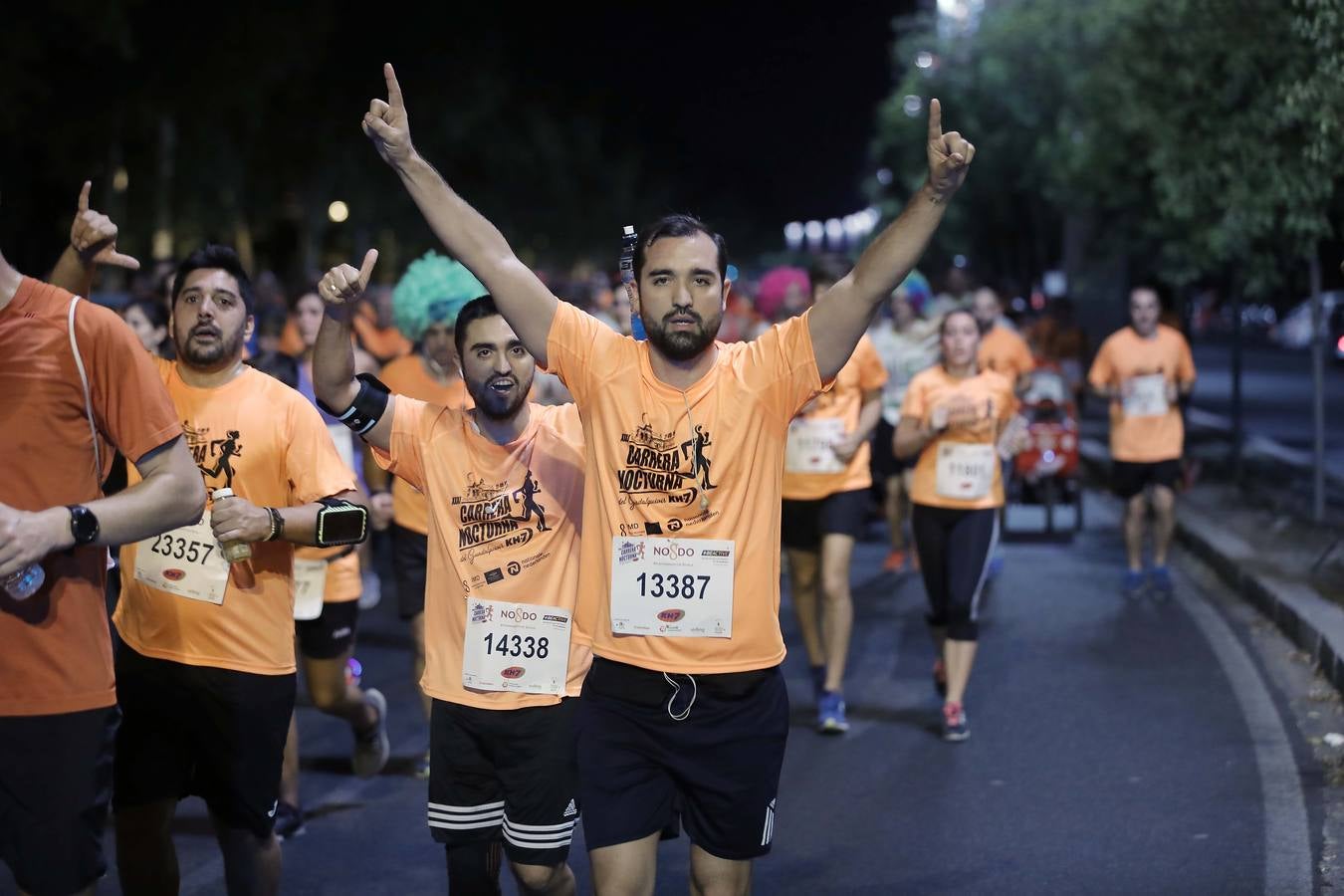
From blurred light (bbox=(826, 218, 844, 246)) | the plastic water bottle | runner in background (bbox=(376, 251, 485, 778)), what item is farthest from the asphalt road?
blurred light (bbox=(826, 218, 844, 246))

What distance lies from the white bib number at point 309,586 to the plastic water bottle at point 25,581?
3470mm

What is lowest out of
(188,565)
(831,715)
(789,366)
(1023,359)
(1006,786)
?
(1006,786)

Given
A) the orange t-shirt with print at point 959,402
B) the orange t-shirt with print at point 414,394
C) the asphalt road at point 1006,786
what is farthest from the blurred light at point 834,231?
the orange t-shirt with print at point 414,394

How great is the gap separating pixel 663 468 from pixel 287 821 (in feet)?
10.4

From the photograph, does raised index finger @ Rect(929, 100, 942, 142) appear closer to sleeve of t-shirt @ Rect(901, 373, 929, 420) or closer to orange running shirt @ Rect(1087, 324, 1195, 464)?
sleeve of t-shirt @ Rect(901, 373, 929, 420)

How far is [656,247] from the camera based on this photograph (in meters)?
4.42

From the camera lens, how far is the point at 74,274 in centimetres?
485

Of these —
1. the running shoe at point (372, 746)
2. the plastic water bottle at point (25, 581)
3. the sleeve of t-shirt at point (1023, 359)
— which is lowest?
the running shoe at point (372, 746)

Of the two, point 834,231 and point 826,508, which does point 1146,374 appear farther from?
point 834,231

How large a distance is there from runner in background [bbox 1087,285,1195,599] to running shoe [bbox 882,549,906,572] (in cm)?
181

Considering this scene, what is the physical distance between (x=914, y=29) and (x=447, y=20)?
1341 cm

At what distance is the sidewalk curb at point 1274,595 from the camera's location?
9.67m

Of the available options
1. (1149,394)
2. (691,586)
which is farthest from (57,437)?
(1149,394)

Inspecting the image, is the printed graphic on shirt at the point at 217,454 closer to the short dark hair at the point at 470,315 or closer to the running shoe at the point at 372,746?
the short dark hair at the point at 470,315
